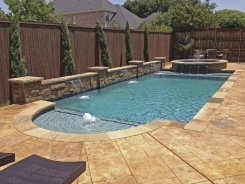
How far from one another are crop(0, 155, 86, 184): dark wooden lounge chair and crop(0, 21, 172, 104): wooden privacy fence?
5.38 metres

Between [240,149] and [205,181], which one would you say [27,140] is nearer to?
[205,181]

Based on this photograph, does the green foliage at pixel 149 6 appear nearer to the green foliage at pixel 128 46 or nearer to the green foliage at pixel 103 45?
the green foliage at pixel 128 46

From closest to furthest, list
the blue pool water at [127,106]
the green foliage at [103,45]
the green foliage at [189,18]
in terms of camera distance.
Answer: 1. the blue pool water at [127,106]
2. the green foliage at [103,45]
3. the green foliage at [189,18]

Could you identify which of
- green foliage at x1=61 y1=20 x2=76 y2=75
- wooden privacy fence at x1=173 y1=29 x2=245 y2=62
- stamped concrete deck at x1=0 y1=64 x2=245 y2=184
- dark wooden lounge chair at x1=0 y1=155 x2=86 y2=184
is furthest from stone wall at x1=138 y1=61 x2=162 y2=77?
dark wooden lounge chair at x1=0 y1=155 x2=86 y2=184

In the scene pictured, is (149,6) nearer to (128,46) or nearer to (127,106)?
(128,46)

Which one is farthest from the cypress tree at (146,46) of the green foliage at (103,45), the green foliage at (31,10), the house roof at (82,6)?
the house roof at (82,6)

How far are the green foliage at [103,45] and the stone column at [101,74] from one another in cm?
118

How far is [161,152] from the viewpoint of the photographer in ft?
13.9

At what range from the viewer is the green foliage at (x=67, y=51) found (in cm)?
1008

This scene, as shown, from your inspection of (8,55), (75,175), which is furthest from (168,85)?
(75,175)

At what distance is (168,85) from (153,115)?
542 cm

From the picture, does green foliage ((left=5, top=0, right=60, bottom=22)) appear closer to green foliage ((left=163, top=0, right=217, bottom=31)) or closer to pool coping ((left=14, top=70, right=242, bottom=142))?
green foliage ((left=163, top=0, right=217, bottom=31))

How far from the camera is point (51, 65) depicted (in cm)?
974

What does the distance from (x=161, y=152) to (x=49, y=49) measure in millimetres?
6734
